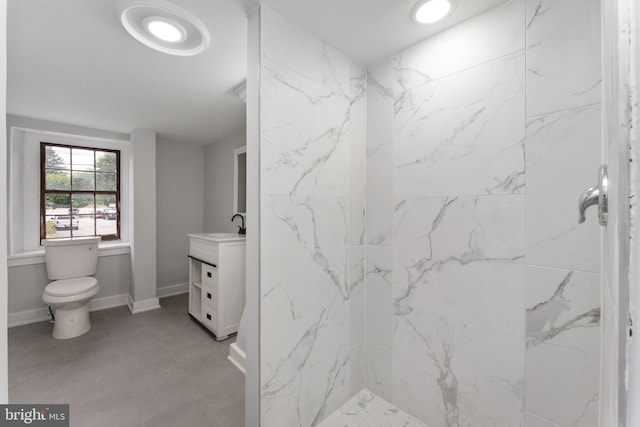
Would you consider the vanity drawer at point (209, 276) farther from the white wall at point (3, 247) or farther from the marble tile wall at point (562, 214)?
the marble tile wall at point (562, 214)

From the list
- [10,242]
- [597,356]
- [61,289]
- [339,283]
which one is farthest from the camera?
[10,242]

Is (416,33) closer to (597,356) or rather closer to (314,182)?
(314,182)

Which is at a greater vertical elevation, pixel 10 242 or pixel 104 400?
pixel 10 242

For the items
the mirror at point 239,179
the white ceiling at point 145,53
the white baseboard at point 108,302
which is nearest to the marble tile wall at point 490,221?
the white ceiling at point 145,53

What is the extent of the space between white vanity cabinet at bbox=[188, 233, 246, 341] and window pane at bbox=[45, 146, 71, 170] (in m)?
2.13

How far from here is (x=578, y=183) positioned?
3.45 ft

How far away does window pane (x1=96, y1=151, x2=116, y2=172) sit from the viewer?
357 cm

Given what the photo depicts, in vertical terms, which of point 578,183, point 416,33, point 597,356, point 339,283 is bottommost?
point 597,356

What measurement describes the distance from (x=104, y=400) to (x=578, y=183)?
9.74 feet

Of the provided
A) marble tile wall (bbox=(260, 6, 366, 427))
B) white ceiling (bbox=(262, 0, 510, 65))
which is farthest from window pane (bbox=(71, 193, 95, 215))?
white ceiling (bbox=(262, 0, 510, 65))

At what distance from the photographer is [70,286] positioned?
2756 mm

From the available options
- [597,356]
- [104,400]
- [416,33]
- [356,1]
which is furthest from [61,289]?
[597,356]

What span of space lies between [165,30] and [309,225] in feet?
4.39

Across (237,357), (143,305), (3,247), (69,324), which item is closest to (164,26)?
(3,247)
